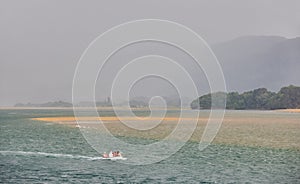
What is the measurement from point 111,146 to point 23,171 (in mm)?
26031

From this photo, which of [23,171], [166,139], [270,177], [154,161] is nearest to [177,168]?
[154,161]

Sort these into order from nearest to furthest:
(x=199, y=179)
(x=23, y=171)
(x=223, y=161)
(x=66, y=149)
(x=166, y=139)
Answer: (x=199, y=179)
(x=23, y=171)
(x=223, y=161)
(x=66, y=149)
(x=166, y=139)

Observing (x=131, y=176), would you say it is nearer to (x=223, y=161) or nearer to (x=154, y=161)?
(x=154, y=161)

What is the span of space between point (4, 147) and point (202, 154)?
34.4 metres

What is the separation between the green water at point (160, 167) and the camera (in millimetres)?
46562

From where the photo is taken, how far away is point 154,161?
5897cm

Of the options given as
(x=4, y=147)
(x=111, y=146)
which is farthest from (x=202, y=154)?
(x=4, y=147)

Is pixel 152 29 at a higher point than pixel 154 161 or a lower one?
higher

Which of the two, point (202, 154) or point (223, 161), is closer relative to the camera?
point (223, 161)

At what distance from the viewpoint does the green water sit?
153ft

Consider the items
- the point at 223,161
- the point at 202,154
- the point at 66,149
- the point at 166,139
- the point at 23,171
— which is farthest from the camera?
the point at 166,139

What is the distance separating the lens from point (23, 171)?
51062 millimetres

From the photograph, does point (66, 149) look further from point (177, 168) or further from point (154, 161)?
point (177, 168)

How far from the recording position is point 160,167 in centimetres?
5422
